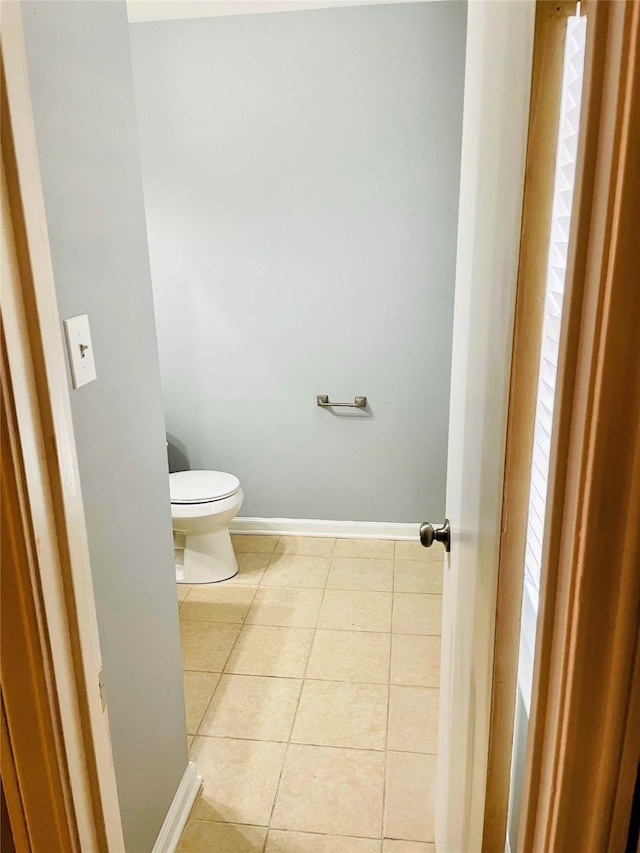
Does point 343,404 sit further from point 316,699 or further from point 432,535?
point 432,535

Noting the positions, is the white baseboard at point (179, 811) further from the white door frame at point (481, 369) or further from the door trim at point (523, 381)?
the door trim at point (523, 381)

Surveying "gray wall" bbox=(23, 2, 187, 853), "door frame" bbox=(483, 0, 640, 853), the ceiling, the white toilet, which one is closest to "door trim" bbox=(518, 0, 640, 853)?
"door frame" bbox=(483, 0, 640, 853)

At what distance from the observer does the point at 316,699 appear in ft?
7.29

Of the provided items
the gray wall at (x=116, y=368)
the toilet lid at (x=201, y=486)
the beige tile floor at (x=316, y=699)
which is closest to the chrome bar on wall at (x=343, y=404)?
the toilet lid at (x=201, y=486)

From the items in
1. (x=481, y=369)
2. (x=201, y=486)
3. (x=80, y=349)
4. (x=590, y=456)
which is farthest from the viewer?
(x=201, y=486)

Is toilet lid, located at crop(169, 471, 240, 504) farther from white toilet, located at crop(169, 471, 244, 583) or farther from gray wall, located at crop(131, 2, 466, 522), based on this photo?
gray wall, located at crop(131, 2, 466, 522)

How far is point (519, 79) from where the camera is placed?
2.34 ft

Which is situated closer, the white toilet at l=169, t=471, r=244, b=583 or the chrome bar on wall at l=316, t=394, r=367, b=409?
the white toilet at l=169, t=471, r=244, b=583

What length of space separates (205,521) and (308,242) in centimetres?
133

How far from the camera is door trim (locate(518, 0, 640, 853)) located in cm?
51

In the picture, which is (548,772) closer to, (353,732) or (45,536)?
(45,536)

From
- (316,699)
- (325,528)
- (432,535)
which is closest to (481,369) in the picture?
(432,535)

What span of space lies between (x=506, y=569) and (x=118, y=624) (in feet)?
2.82

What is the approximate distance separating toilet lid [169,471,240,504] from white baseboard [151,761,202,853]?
3.76ft
